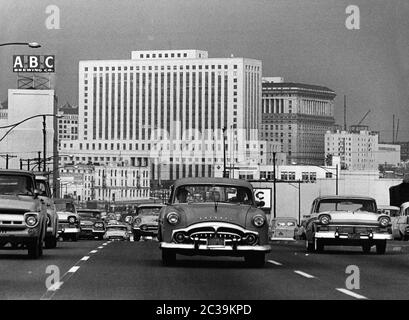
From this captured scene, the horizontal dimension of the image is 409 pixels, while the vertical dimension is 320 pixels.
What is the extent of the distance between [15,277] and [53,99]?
577 feet

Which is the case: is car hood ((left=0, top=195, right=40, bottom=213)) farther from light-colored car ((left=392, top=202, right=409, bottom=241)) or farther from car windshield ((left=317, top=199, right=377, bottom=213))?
light-colored car ((left=392, top=202, right=409, bottom=241))

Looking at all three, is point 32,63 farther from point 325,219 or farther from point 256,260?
point 256,260

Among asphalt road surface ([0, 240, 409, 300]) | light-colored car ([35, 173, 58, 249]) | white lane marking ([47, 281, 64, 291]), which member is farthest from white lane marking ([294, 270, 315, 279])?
light-colored car ([35, 173, 58, 249])

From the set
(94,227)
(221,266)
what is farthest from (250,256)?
(94,227)

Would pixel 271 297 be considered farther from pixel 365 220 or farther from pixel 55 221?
pixel 55 221

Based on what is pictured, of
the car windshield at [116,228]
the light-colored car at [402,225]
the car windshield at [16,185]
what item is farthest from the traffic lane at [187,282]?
the car windshield at [116,228]

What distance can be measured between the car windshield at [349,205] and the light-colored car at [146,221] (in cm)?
1935

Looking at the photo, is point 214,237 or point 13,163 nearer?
point 214,237

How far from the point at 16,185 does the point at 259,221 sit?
22.8ft

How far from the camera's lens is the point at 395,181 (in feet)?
520

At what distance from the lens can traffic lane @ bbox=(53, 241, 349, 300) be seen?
18375mm

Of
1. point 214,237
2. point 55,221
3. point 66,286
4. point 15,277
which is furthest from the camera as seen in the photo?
point 55,221

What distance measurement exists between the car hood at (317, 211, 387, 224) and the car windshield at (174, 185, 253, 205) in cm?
710

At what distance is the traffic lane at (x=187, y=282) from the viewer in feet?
60.3
